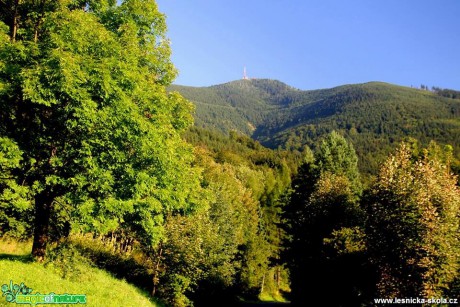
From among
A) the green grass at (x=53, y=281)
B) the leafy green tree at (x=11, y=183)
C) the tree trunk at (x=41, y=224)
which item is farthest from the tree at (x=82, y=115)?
the green grass at (x=53, y=281)

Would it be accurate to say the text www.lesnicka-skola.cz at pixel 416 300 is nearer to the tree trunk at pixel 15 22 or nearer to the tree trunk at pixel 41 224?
the tree trunk at pixel 41 224

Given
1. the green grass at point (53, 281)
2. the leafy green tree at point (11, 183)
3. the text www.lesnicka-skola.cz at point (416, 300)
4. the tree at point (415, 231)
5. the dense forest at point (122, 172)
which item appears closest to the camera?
the leafy green tree at point (11, 183)

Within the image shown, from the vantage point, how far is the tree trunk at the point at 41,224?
715 inches

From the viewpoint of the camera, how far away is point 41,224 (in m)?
18.6

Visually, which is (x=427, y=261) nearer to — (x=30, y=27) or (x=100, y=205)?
(x=100, y=205)

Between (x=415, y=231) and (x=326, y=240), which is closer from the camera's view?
(x=415, y=231)

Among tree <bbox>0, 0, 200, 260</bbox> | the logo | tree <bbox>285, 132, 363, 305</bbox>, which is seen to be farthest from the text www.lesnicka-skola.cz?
the logo

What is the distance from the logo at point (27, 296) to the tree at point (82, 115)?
283cm

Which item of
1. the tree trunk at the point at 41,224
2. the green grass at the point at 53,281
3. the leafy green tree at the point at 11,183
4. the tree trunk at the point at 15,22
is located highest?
the tree trunk at the point at 15,22

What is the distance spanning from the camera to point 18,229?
77.3ft

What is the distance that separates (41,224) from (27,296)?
582 centimetres

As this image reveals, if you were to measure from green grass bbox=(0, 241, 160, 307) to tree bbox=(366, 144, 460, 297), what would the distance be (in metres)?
14.7

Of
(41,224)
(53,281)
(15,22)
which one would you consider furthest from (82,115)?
(53,281)

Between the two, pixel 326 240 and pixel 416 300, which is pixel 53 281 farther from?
pixel 326 240
